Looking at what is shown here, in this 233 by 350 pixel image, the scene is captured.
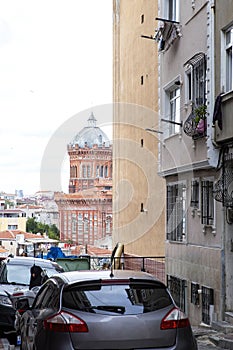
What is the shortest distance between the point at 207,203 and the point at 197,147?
1.42 meters

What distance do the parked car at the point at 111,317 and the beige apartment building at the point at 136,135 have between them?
1641 cm

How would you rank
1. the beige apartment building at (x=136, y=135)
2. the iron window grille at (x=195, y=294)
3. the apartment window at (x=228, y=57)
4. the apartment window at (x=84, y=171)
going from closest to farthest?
the apartment window at (x=228, y=57), the iron window grille at (x=195, y=294), the beige apartment building at (x=136, y=135), the apartment window at (x=84, y=171)

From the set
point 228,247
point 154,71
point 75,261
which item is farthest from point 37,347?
point 154,71

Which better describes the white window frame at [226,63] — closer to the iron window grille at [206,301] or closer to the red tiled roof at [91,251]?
the iron window grille at [206,301]

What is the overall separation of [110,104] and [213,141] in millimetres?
21846

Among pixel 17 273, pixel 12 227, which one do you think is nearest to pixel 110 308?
pixel 17 273

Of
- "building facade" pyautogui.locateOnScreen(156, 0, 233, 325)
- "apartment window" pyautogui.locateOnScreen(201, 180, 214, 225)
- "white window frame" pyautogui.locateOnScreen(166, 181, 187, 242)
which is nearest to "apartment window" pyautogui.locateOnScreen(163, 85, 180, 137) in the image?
"building facade" pyautogui.locateOnScreen(156, 0, 233, 325)

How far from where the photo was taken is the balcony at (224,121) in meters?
14.1

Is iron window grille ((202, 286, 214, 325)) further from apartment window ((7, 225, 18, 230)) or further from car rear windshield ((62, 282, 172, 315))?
apartment window ((7, 225, 18, 230))

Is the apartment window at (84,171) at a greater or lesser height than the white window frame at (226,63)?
lesser

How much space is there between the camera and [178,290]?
18891 millimetres

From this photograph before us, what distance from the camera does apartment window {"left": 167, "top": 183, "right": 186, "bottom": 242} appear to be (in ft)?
61.0

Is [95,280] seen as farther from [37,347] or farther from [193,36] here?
[193,36]

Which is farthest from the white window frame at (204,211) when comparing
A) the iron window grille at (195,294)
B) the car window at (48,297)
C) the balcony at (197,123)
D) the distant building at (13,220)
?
the distant building at (13,220)
